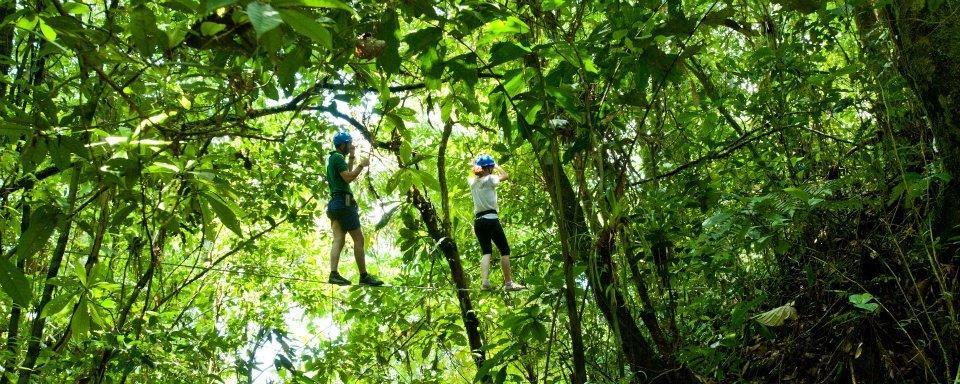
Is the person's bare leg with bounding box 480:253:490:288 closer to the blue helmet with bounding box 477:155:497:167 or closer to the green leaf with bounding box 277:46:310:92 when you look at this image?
the blue helmet with bounding box 477:155:497:167

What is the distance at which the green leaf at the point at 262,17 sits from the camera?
800mm

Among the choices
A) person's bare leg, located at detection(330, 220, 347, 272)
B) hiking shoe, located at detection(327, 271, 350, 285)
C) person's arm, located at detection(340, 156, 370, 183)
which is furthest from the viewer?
person's bare leg, located at detection(330, 220, 347, 272)

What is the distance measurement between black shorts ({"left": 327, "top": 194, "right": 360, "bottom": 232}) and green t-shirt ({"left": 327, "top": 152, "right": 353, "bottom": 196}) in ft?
0.18

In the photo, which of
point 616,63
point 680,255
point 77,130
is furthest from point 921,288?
point 77,130

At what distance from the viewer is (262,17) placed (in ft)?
2.72

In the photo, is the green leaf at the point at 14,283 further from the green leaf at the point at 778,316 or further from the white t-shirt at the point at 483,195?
the white t-shirt at the point at 483,195

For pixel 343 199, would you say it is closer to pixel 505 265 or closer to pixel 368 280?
pixel 368 280

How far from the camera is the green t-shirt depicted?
430 centimetres

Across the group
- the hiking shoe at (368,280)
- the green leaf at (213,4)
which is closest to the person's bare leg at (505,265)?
the hiking shoe at (368,280)

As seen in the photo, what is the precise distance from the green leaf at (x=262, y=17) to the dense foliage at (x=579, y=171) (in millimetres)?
83

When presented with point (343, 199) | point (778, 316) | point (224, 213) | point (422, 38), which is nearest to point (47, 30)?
point (224, 213)

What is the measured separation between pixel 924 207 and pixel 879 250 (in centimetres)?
27

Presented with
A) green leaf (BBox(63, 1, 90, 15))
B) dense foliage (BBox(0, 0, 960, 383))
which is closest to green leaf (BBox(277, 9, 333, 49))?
dense foliage (BBox(0, 0, 960, 383))

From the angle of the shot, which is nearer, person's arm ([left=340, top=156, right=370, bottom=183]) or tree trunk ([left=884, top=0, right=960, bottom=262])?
tree trunk ([left=884, top=0, right=960, bottom=262])
